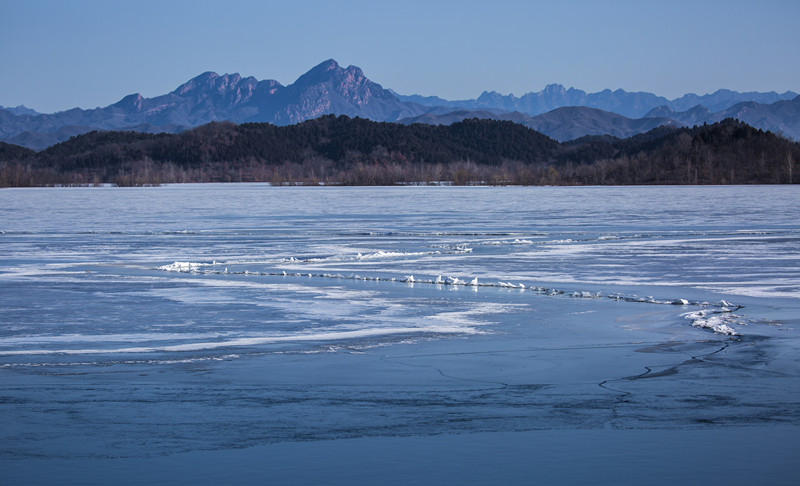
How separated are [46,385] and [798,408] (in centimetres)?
622

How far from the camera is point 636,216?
40.3 meters

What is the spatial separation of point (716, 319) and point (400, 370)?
4.78 m

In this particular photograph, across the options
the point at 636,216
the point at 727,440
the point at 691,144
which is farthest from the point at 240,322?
the point at 691,144

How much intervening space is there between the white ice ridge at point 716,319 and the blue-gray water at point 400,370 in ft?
0.22

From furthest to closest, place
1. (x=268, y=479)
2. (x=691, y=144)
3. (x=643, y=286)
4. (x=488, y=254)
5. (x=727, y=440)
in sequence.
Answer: (x=691, y=144), (x=488, y=254), (x=643, y=286), (x=727, y=440), (x=268, y=479)

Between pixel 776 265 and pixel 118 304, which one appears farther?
pixel 776 265

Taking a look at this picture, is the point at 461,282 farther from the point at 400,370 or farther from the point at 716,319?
the point at 400,370

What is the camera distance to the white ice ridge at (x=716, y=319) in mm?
10742

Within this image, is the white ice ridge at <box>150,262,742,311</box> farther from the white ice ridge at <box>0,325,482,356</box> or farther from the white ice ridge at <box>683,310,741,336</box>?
the white ice ridge at <box>0,325,482,356</box>

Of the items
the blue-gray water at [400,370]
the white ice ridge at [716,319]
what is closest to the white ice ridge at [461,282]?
the blue-gray water at [400,370]

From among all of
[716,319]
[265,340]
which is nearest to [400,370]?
[265,340]

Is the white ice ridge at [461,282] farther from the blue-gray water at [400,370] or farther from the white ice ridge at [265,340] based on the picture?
the white ice ridge at [265,340]

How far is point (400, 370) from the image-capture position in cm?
876

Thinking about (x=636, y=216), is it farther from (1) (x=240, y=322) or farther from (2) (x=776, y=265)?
(1) (x=240, y=322)
